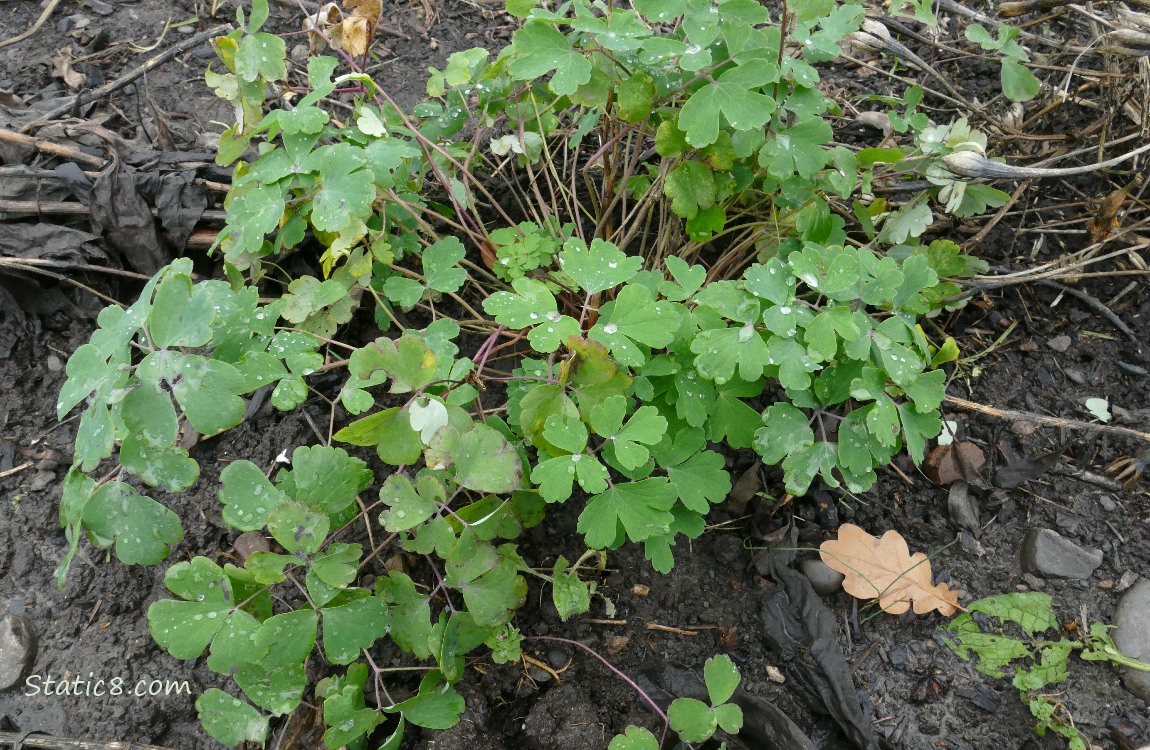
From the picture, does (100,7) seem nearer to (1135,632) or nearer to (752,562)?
(752,562)

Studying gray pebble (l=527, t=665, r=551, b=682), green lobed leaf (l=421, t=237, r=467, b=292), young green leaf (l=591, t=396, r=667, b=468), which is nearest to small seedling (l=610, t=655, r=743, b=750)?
gray pebble (l=527, t=665, r=551, b=682)

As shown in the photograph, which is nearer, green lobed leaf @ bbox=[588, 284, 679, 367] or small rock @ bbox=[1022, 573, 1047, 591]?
green lobed leaf @ bbox=[588, 284, 679, 367]

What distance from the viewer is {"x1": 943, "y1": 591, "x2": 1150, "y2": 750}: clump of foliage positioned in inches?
71.1

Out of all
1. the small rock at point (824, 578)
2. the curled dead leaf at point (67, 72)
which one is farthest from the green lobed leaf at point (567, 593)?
the curled dead leaf at point (67, 72)

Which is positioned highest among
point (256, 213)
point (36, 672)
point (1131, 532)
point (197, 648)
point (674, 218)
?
point (256, 213)

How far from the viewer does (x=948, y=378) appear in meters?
2.34

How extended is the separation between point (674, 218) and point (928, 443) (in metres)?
1.07

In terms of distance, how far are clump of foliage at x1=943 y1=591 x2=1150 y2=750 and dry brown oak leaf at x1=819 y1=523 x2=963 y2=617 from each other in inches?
3.1

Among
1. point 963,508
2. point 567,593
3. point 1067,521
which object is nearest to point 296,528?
→ point 567,593

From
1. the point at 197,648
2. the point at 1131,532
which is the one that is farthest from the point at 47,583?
the point at 1131,532

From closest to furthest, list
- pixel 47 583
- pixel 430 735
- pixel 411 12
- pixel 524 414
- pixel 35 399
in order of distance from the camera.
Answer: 1. pixel 524 414
2. pixel 430 735
3. pixel 47 583
4. pixel 35 399
5. pixel 411 12

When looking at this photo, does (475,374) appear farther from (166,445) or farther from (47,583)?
(47,583)

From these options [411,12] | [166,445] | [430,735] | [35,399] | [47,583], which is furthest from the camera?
[411,12]

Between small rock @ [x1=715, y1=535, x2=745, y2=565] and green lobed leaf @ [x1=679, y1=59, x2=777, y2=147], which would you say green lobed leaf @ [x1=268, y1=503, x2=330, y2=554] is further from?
green lobed leaf @ [x1=679, y1=59, x2=777, y2=147]
